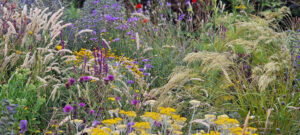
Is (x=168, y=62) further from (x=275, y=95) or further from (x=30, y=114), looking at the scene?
(x=30, y=114)

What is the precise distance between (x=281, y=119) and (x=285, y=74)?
0.76 m

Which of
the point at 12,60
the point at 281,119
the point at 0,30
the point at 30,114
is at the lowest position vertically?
the point at 281,119

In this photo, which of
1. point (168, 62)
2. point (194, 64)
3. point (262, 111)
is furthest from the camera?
point (168, 62)

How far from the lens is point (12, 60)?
13.3 ft

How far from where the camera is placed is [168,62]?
525 centimetres

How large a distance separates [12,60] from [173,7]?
5.23 m

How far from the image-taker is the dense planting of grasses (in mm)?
2965

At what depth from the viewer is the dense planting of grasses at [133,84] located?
2965mm

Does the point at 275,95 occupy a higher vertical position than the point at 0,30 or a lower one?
lower

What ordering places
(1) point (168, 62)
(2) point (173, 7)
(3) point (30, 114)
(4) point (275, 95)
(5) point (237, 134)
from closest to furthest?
(5) point (237, 134) → (3) point (30, 114) → (4) point (275, 95) → (1) point (168, 62) → (2) point (173, 7)

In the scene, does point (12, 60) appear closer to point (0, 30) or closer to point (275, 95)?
point (0, 30)

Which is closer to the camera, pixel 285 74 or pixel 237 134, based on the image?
pixel 237 134

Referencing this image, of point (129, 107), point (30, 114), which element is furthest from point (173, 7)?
point (30, 114)

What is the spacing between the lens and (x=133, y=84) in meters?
4.66
